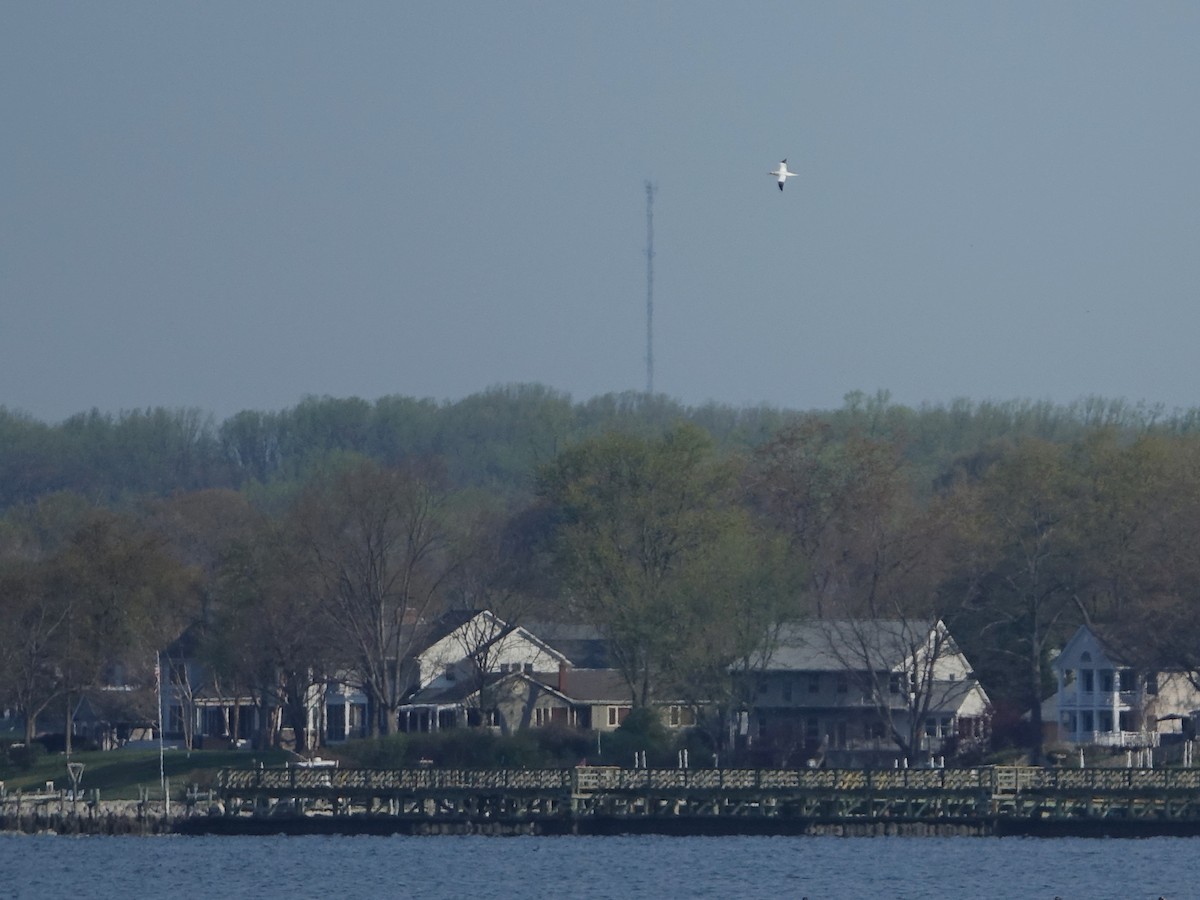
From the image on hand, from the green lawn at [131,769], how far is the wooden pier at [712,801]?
10.9 m

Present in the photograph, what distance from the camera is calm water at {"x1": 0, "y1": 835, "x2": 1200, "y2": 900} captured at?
51750mm

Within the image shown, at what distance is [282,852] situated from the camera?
63625 millimetres

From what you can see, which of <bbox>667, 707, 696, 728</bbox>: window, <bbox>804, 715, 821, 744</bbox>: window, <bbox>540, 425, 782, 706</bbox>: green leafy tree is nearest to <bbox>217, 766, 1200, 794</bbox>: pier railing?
<bbox>540, 425, 782, 706</bbox>: green leafy tree

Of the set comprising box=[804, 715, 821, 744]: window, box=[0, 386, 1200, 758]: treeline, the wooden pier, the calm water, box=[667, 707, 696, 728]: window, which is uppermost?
box=[0, 386, 1200, 758]: treeline

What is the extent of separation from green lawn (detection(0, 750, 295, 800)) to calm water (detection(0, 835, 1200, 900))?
40.9 ft

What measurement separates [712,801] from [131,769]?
27.3m

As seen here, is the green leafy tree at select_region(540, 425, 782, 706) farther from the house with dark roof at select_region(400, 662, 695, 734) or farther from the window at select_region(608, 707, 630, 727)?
the window at select_region(608, 707, 630, 727)

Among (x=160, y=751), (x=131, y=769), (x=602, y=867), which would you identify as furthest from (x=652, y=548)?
(x=602, y=867)

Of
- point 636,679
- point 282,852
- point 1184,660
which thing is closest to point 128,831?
point 282,852

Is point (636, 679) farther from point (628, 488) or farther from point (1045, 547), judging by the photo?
point (1045, 547)

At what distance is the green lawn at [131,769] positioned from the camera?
80938mm

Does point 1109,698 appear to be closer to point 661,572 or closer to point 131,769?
point 661,572

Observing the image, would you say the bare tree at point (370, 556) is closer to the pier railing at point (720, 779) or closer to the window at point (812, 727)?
the window at point (812, 727)

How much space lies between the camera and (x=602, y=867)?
5762cm
